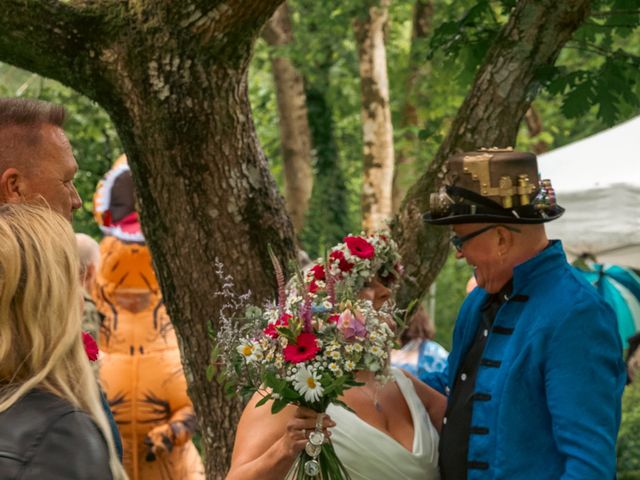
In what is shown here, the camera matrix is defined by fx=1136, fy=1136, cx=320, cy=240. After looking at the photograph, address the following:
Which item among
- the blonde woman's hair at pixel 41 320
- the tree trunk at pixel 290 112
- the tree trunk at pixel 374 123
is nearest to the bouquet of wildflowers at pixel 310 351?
the blonde woman's hair at pixel 41 320

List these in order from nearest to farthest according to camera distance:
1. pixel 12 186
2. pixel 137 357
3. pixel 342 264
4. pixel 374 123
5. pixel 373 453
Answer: pixel 12 186, pixel 373 453, pixel 342 264, pixel 137 357, pixel 374 123

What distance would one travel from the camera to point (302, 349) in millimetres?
3512

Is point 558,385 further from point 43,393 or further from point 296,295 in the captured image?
point 43,393

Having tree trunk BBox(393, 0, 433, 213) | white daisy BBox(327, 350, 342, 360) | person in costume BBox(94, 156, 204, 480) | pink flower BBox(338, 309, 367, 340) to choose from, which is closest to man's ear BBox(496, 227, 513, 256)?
pink flower BBox(338, 309, 367, 340)

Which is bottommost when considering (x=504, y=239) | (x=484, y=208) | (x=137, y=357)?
(x=137, y=357)

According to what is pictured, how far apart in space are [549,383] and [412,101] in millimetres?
10315

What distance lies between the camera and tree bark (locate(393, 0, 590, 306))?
4660 mm

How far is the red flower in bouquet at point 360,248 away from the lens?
4.12 meters

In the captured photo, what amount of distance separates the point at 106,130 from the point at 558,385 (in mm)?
12284

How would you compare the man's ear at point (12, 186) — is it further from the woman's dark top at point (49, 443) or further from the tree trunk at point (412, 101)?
the tree trunk at point (412, 101)

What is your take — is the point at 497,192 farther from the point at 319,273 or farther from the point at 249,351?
the point at 249,351

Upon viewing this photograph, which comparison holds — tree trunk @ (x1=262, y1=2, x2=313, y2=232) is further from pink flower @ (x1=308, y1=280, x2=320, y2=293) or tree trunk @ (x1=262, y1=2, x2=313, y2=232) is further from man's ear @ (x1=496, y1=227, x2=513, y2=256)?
man's ear @ (x1=496, y1=227, x2=513, y2=256)

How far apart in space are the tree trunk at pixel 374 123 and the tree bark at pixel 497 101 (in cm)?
731

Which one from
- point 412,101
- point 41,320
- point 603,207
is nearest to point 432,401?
point 41,320
